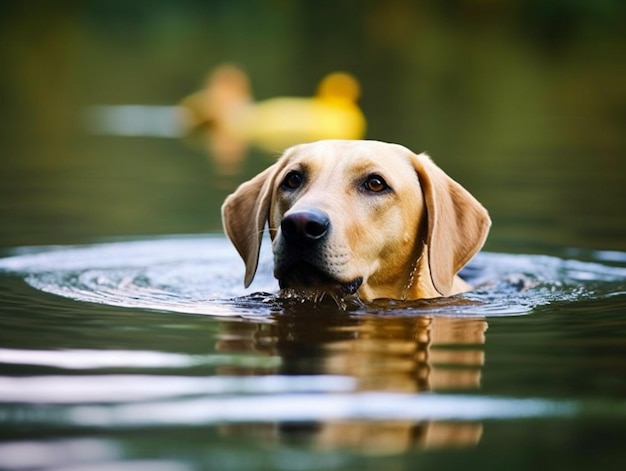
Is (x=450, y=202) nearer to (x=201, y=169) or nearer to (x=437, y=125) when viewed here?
(x=201, y=169)

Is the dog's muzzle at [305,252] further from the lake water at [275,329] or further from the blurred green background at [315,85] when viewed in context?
the blurred green background at [315,85]

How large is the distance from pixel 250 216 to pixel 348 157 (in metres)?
0.90

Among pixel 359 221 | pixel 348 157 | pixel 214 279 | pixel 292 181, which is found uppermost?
pixel 348 157

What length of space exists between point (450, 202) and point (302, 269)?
1.26 meters

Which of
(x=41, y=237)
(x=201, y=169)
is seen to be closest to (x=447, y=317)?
(x=41, y=237)

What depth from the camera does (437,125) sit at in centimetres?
2266

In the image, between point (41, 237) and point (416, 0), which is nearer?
point (41, 237)

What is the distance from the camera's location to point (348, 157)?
260 inches

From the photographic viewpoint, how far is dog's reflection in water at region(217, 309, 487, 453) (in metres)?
3.98

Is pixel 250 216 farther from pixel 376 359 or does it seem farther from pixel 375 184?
pixel 376 359

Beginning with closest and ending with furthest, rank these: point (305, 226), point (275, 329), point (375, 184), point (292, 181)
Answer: point (305, 226), point (275, 329), point (375, 184), point (292, 181)

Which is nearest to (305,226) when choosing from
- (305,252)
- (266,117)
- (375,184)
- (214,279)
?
(305,252)

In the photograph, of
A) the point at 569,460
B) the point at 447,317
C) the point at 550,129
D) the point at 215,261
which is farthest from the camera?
the point at 550,129

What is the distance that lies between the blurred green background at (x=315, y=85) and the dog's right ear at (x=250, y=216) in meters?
2.52
